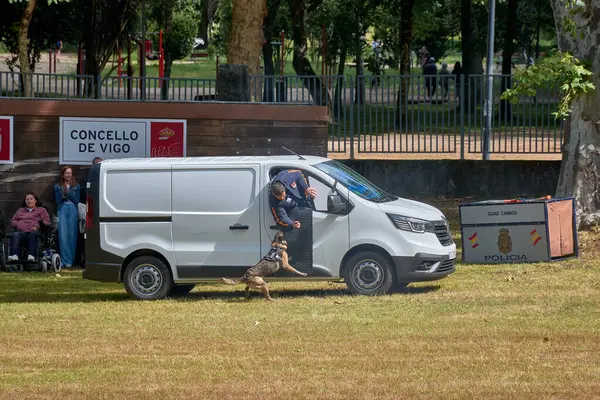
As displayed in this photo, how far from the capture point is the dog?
1387 cm

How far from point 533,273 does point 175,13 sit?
5270 cm

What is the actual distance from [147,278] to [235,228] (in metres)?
1.30

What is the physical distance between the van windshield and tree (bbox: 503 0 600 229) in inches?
176

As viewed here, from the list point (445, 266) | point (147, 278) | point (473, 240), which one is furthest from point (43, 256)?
point (445, 266)

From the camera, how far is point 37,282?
666 inches

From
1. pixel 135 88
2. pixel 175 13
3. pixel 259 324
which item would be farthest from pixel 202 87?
pixel 175 13

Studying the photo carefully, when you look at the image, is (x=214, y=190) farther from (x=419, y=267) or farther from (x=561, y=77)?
(x=561, y=77)

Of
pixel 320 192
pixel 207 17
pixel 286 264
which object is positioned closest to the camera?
pixel 286 264

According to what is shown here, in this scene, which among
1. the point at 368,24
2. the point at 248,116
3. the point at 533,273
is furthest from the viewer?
the point at 368,24

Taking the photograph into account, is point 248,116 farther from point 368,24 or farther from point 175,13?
point 175,13

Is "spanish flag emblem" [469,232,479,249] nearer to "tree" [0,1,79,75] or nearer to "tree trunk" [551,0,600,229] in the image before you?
"tree trunk" [551,0,600,229]

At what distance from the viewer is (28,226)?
18.2 metres

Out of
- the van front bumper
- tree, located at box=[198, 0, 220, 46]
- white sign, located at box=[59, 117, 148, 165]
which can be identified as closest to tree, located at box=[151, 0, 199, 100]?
tree, located at box=[198, 0, 220, 46]

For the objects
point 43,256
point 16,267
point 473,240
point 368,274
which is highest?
point 473,240
